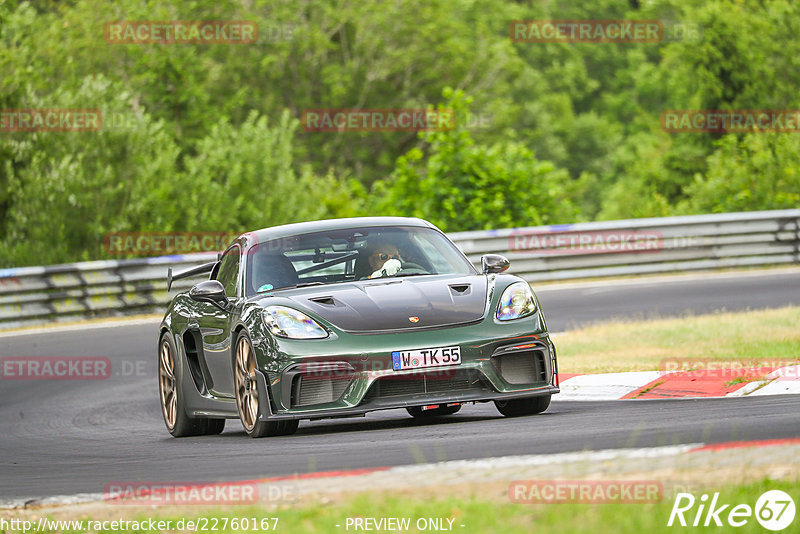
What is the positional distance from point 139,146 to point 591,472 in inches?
838

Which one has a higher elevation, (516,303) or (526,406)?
(516,303)

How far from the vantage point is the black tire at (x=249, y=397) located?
8.55 meters

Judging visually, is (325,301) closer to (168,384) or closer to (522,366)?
(522,366)

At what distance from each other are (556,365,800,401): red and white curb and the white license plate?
2.09 meters

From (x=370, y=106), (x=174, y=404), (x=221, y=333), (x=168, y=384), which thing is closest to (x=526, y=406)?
(x=221, y=333)

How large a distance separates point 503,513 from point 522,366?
3844 millimetres

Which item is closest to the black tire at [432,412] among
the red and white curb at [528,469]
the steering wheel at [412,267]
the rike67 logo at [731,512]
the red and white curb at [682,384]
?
the red and white curb at [682,384]

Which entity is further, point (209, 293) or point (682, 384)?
point (682, 384)

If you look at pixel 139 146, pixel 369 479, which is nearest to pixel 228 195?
pixel 139 146

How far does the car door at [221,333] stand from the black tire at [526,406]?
180 cm

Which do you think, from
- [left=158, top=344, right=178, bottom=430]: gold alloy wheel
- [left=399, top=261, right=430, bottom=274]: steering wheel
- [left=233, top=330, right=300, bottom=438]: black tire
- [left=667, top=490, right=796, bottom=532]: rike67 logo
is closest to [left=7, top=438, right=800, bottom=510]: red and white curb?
[left=667, top=490, right=796, bottom=532]: rike67 logo

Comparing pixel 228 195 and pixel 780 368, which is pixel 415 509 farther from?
pixel 228 195

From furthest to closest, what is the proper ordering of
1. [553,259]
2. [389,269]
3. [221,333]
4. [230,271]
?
[553,259] → [230,271] → [389,269] → [221,333]

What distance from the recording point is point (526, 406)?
9.06m
